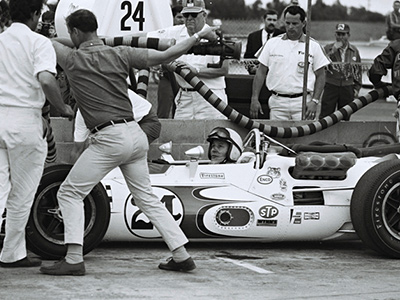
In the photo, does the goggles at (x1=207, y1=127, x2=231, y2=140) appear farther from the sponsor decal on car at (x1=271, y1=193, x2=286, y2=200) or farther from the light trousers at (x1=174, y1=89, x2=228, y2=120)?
the light trousers at (x1=174, y1=89, x2=228, y2=120)

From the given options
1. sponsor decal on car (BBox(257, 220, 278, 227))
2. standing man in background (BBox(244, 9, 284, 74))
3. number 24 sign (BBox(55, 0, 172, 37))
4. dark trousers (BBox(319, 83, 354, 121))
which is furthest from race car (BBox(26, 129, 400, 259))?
standing man in background (BBox(244, 9, 284, 74))

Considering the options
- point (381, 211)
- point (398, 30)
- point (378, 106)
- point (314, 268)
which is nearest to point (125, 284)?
point (314, 268)

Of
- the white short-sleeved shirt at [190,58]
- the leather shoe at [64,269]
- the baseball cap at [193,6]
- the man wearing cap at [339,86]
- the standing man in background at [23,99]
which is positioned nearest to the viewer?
the standing man in background at [23,99]

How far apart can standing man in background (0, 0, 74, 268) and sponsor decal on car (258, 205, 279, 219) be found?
76.7 inches

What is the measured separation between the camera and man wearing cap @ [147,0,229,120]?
9.93 m

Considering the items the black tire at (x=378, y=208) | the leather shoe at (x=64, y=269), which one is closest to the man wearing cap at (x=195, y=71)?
the black tire at (x=378, y=208)

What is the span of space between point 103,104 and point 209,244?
1993 millimetres

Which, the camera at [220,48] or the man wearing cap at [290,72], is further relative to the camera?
the man wearing cap at [290,72]

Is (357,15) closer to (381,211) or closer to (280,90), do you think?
(280,90)

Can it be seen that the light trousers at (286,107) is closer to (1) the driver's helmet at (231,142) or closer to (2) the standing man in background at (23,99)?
(1) the driver's helmet at (231,142)

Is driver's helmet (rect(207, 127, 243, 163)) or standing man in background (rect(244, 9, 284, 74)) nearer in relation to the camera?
driver's helmet (rect(207, 127, 243, 163))

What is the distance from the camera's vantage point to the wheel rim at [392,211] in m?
7.77

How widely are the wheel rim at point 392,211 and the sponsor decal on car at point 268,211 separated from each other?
2.91 ft

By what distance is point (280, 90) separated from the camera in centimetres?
1055
